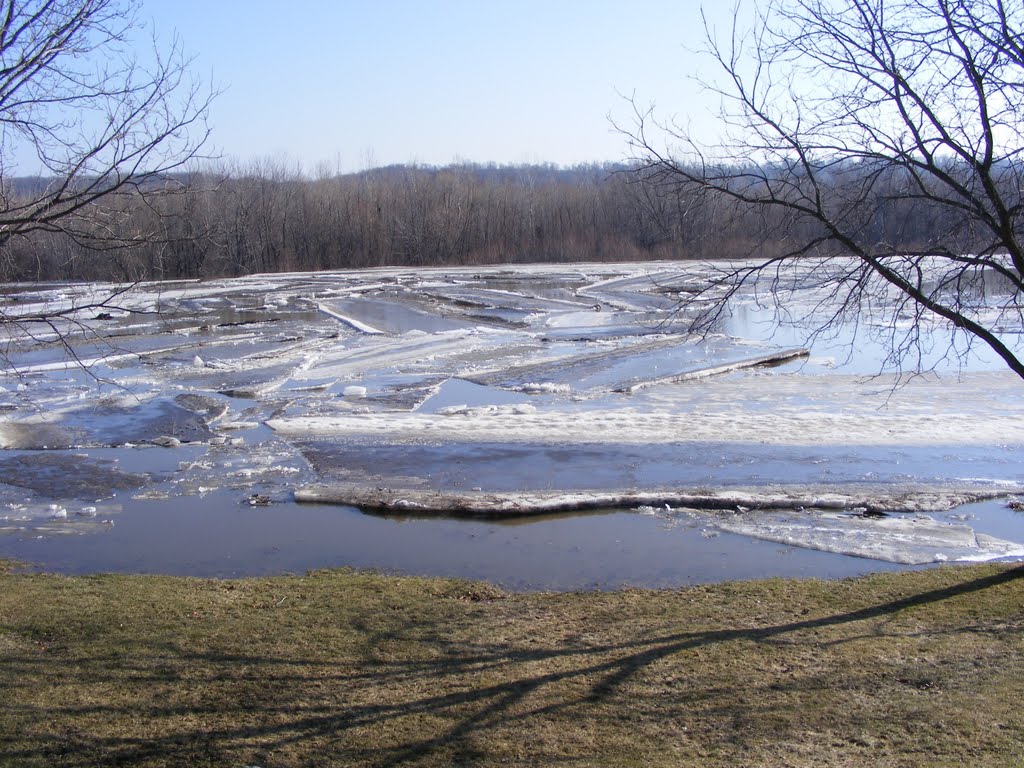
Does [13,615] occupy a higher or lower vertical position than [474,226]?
lower

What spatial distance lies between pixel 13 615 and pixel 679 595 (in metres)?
5.33

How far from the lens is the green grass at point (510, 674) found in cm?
474

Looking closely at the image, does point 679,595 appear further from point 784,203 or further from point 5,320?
point 5,320

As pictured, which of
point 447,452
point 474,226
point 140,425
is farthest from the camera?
point 474,226

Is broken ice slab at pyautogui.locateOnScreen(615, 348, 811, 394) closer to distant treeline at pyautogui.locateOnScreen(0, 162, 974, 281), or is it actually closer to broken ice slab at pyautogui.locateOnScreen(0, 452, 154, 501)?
broken ice slab at pyautogui.locateOnScreen(0, 452, 154, 501)

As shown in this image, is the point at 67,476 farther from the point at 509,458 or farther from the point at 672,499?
the point at 672,499

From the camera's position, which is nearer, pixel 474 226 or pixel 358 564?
pixel 358 564

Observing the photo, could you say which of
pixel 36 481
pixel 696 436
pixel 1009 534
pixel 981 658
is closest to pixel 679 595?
pixel 981 658

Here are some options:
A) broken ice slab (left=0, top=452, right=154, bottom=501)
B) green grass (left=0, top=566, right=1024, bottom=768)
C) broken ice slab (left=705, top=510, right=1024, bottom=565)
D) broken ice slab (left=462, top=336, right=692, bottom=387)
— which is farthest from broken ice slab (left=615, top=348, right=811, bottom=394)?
green grass (left=0, top=566, right=1024, bottom=768)

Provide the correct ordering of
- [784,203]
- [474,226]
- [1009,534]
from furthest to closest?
[474,226] < [1009,534] < [784,203]

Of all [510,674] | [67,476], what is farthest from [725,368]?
[510,674]

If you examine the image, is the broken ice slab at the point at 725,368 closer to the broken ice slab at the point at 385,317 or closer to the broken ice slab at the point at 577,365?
the broken ice slab at the point at 577,365

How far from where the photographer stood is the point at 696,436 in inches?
590

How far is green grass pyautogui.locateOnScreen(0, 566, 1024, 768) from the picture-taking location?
4.74 m
